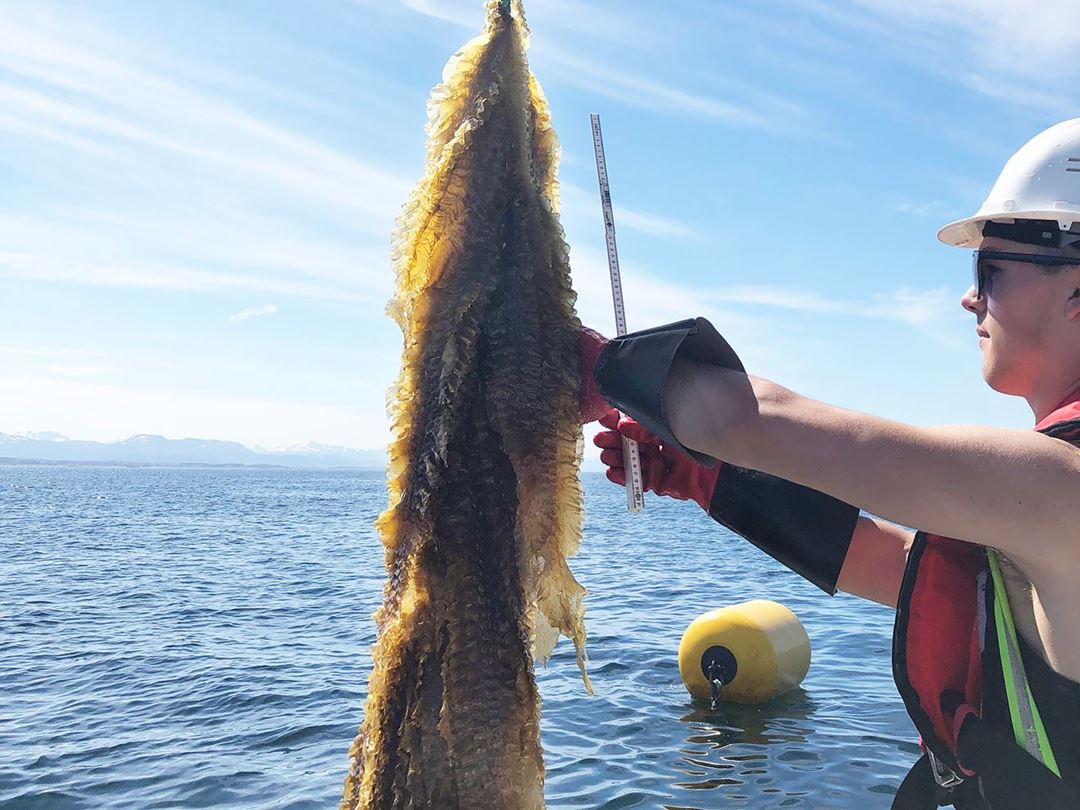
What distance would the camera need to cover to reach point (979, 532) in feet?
4.90

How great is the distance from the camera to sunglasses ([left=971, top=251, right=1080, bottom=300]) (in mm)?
1962

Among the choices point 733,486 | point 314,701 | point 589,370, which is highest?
point 589,370

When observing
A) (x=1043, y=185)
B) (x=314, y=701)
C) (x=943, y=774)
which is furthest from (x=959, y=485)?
(x=314, y=701)

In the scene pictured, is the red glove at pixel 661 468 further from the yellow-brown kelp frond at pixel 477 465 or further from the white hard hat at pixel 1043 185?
the white hard hat at pixel 1043 185

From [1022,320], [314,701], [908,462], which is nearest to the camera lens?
[908,462]

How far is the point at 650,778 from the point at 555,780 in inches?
39.2

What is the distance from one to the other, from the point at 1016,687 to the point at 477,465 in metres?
1.20

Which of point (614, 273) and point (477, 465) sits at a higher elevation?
point (614, 273)

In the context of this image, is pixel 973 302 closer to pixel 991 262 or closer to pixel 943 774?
pixel 991 262

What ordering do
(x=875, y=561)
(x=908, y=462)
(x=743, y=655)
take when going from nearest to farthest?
(x=908, y=462) < (x=875, y=561) < (x=743, y=655)

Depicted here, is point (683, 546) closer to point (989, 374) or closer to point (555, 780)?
point (555, 780)

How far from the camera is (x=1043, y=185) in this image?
6.85ft

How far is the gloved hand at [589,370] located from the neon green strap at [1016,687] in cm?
85

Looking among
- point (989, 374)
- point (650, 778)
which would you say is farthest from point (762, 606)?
point (989, 374)
